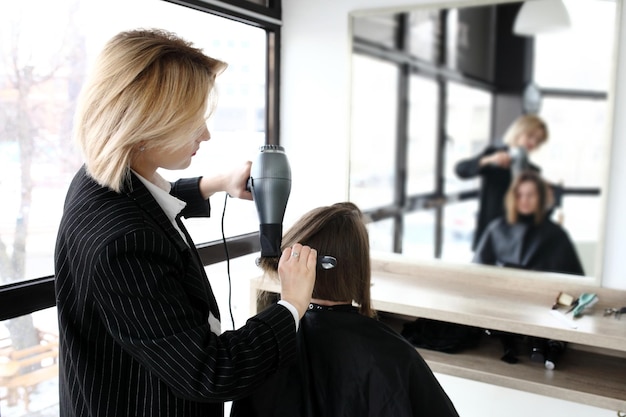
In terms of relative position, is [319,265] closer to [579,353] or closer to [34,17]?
[34,17]

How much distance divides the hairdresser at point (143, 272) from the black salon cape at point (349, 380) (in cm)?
35

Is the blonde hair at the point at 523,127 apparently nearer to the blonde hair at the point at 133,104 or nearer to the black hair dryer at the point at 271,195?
the black hair dryer at the point at 271,195

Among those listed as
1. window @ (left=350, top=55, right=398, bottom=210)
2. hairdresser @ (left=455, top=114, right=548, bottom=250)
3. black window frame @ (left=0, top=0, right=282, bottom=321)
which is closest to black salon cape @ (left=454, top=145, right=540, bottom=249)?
hairdresser @ (left=455, top=114, right=548, bottom=250)

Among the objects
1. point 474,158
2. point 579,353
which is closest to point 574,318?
point 579,353

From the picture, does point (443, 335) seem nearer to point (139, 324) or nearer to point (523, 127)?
point (523, 127)

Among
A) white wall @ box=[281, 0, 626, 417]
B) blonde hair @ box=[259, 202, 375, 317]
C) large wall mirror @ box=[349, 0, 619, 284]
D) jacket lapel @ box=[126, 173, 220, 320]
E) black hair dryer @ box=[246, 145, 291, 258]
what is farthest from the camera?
white wall @ box=[281, 0, 626, 417]

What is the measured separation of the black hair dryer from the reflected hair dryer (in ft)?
4.51

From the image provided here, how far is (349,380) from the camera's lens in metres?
1.53

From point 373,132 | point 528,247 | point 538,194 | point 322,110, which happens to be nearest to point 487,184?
point 538,194

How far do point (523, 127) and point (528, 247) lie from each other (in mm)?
534

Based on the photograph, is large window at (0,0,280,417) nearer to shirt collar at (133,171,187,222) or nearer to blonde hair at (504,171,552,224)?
shirt collar at (133,171,187,222)

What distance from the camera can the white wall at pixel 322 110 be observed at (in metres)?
2.73

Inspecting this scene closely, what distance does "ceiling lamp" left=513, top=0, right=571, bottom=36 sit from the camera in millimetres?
2333

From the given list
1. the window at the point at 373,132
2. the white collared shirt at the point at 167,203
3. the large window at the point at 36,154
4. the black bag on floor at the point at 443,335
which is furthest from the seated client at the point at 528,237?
the white collared shirt at the point at 167,203
